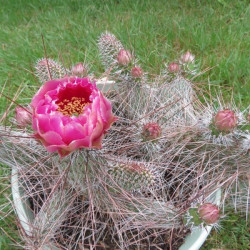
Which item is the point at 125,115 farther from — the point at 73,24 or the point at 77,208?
the point at 73,24

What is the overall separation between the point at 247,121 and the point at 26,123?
396 mm

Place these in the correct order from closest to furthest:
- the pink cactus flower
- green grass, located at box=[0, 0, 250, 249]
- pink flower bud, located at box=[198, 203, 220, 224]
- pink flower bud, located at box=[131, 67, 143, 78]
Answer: the pink cactus flower, pink flower bud, located at box=[198, 203, 220, 224], pink flower bud, located at box=[131, 67, 143, 78], green grass, located at box=[0, 0, 250, 249]

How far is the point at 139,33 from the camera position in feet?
5.00

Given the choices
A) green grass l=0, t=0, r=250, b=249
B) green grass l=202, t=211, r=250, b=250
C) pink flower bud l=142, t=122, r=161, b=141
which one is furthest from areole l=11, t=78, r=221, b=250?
green grass l=0, t=0, r=250, b=249

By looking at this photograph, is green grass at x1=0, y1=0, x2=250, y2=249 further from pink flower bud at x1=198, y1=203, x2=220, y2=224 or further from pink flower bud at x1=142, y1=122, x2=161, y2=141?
pink flower bud at x1=198, y1=203, x2=220, y2=224

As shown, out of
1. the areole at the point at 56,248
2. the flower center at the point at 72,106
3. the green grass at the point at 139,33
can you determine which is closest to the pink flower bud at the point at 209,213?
the areole at the point at 56,248

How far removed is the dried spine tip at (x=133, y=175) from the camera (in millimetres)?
645

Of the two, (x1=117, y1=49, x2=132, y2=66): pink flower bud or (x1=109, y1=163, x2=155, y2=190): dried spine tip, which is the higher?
(x1=117, y1=49, x2=132, y2=66): pink flower bud

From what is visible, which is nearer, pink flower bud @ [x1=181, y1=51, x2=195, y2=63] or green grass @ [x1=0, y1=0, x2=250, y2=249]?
pink flower bud @ [x1=181, y1=51, x2=195, y2=63]

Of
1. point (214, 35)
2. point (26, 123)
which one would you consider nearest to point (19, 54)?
point (214, 35)

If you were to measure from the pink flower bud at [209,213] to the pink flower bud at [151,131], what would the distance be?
14cm

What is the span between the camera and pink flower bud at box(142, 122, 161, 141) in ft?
2.18

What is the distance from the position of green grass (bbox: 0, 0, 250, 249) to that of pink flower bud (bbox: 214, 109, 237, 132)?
565 mm

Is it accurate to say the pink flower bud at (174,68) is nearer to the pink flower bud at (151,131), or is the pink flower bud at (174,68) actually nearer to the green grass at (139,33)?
the pink flower bud at (151,131)
